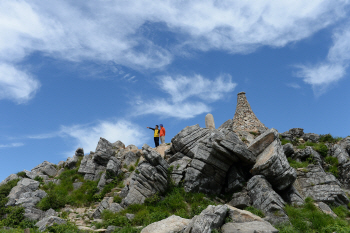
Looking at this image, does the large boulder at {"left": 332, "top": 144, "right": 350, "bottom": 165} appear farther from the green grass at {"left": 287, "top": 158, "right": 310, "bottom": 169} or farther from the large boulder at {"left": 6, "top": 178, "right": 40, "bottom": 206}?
the large boulder at {"left": 6, "top": 178, "right": 40, "bottom": 206}

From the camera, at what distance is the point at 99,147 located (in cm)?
3038

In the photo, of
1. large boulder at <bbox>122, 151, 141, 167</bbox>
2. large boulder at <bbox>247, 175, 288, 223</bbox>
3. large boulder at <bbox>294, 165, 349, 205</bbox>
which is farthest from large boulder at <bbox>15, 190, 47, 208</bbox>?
large boulder at <bbox>294, 165, 349, 205</bbox>

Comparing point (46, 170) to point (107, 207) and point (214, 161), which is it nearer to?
point (107, 207)

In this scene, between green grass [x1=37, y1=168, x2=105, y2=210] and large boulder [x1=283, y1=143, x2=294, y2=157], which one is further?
large boulder [x1=283, y1=143, x2=294, y2=157]

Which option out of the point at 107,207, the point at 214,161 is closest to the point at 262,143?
the point at 214,161

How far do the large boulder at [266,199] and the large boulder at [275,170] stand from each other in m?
0.61

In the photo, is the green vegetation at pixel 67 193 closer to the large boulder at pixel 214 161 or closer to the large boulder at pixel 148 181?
the large boulder at pixel 148 181

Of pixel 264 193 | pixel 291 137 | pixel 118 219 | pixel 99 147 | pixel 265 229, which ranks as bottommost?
pixel 265 229

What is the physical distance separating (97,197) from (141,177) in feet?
17.2

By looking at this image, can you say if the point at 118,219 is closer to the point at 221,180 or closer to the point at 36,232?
the point at 36,232

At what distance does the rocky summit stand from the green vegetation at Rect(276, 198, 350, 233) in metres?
0.06

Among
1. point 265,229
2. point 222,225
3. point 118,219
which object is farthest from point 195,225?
point 118,219

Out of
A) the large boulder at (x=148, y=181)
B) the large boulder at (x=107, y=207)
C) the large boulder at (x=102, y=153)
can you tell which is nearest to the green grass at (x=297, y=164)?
the large boulder at (x=148, y=181)

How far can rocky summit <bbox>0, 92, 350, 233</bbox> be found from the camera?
17.4 metres
